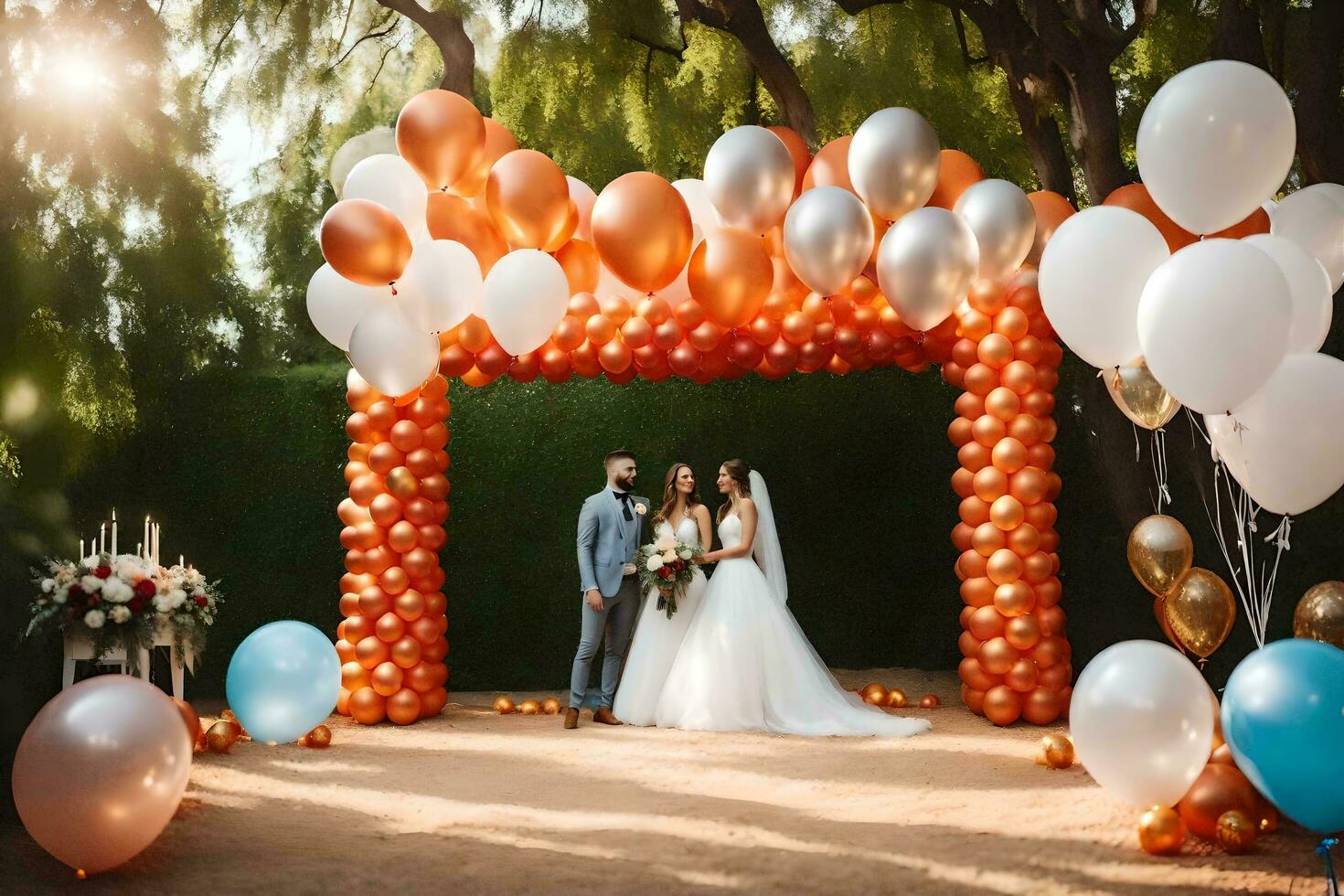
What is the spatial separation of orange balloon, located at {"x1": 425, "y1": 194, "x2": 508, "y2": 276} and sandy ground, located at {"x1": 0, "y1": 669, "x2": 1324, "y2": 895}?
2.93m

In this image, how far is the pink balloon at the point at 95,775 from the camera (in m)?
3.83

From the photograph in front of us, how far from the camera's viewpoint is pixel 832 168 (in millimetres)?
6914

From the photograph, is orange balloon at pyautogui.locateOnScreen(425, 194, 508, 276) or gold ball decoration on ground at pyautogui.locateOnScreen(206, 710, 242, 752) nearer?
gold ball decoration on ground at pyautogui.locateOnScreen(206, 710, 242, 752)

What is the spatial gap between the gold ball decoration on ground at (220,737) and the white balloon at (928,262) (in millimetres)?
4333

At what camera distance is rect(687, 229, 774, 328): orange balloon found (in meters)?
6.53

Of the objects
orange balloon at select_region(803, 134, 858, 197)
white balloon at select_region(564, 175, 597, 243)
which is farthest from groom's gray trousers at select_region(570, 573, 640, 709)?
orange balloon at select_region(803, 134, 858, 197)

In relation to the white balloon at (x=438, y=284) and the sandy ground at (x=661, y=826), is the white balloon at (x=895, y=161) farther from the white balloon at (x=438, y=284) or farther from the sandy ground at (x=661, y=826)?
the sandy ground at (x=661, y=826)

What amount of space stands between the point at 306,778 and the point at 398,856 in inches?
69.6

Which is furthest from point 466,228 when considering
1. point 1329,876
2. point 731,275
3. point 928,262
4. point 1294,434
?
point 1329,876

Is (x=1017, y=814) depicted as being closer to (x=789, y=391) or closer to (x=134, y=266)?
(x=789, y=391)

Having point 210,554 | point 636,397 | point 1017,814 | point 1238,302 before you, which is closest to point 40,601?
point 210,554

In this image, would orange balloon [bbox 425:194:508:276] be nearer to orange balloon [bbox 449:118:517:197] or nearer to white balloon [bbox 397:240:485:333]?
orange balloon [bbox 449:118:517:197]

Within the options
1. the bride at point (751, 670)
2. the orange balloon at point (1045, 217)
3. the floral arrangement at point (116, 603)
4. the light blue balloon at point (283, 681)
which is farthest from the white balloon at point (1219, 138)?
the floral arrangement at point (116, 603)

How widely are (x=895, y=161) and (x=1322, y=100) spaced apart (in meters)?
2.74
